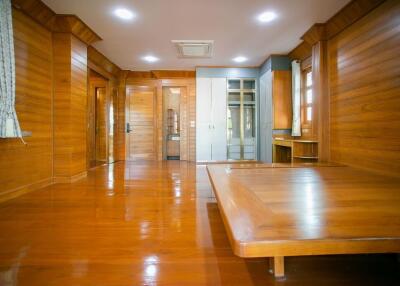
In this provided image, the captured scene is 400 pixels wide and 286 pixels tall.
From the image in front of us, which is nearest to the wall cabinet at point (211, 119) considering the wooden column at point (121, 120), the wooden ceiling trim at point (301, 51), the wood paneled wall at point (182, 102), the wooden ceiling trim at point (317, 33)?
the wood paneled wall at point (182, 102)

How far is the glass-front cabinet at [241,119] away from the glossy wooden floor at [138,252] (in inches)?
154

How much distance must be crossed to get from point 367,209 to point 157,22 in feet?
11.7

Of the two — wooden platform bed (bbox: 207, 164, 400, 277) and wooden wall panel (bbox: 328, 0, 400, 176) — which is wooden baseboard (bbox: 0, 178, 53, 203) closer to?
wooden platform bed (bbox: 207, 164, 400, 277)

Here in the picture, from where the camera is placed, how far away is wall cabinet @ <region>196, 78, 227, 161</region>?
245 inches

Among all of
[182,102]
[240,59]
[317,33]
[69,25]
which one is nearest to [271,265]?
[317,33]

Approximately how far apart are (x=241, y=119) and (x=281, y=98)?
1.26m

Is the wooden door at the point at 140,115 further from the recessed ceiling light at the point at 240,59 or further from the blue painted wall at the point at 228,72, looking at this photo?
the recessed ceiling light at the point at 240,59

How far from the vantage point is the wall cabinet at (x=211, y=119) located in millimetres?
6234

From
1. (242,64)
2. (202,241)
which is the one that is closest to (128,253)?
(202,241)

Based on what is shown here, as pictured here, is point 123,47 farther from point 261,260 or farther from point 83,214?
point 261,260

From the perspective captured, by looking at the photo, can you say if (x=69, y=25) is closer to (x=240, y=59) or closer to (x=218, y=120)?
(x=240, y=59)

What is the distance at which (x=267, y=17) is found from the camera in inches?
140

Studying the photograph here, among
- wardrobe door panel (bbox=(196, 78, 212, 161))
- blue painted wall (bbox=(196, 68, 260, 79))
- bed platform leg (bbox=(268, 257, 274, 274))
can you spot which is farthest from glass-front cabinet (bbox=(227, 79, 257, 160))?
bed platform leg (bbox=(268, 257, 274, 274))

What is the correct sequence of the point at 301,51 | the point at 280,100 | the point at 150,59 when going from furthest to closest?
1. the point at 150,59
2. the point at 280,100
3. the point at 301,51
